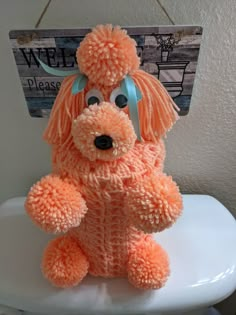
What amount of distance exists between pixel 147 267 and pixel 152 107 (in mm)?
203

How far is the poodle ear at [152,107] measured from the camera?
406 mm

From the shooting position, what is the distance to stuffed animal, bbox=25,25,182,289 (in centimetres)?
37

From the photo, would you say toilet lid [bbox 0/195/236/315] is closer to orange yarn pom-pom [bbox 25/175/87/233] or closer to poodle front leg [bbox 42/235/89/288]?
poodle front leg [bbox 42/235/89/288]

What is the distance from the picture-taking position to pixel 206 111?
0.60 m

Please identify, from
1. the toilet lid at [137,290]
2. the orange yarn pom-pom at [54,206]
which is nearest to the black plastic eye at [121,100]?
the orange yarn pom-pom at [54,206]

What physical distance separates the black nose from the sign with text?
19cm

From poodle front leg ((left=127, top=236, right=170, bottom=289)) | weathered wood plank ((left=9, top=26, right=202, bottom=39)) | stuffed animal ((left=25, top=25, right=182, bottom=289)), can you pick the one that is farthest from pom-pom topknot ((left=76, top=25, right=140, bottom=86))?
poodle front leg ((left=127, top=236, right=170, bottom=289))

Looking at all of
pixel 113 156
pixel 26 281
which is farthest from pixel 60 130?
pixel 26 281

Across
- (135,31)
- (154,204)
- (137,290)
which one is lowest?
(137,290)

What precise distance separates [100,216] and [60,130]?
11cm

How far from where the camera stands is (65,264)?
460 mm

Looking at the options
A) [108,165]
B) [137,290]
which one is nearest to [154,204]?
[108,165]

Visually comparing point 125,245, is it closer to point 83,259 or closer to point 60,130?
point 83,259

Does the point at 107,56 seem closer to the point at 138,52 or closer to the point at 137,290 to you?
the point at 138,52
